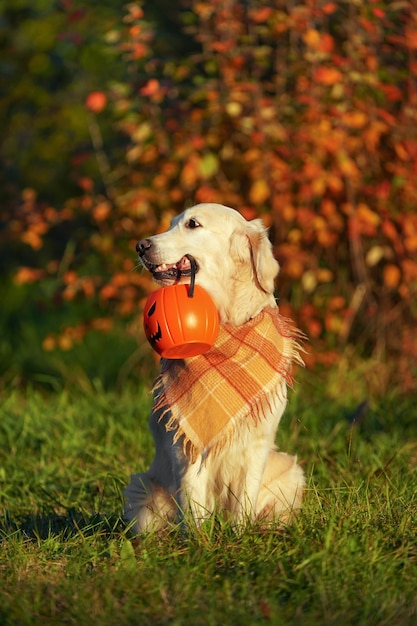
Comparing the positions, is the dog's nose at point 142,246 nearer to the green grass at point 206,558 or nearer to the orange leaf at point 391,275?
the green grass at point 206,558

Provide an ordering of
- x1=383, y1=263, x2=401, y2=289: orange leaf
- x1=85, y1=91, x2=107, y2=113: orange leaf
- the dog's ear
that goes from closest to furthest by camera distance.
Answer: the dog's ear, x1=85, y1=91, x2=107, y2=113: orange leaf, x1=383, y1=263, x2=401, y2=289: orange leaf

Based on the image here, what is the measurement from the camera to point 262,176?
5.71m

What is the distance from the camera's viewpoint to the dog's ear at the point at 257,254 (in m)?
3.60

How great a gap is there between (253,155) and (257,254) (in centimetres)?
208

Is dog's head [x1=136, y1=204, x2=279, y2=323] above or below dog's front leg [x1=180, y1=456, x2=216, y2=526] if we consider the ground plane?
above

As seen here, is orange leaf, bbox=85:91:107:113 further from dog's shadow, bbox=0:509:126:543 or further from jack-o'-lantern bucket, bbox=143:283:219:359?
dog's shadow, bbox=0:509:126:543

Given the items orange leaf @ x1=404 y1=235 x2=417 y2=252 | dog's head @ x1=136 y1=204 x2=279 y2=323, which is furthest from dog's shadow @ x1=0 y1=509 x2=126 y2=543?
orange leaf @ x1=404 y1=235 x2=417 y2=252

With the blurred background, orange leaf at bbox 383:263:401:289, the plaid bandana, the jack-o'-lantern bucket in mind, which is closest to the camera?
the jack-o'-lantern bucket

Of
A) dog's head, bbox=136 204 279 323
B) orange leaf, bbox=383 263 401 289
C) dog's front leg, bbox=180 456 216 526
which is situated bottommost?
orange leaf, bbox=383 263 401 289

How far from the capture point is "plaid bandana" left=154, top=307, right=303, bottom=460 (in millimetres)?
3441

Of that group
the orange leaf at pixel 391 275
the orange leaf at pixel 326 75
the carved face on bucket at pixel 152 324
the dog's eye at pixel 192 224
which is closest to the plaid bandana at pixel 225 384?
the carved face on bucket at pixel 152 324

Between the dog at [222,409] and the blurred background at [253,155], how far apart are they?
1.86 meters

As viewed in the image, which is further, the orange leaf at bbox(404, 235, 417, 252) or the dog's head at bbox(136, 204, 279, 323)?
the orange leaf at bbox(404, 235, 417, 252)

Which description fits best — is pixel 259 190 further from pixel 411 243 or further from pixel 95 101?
pixel 95 101
